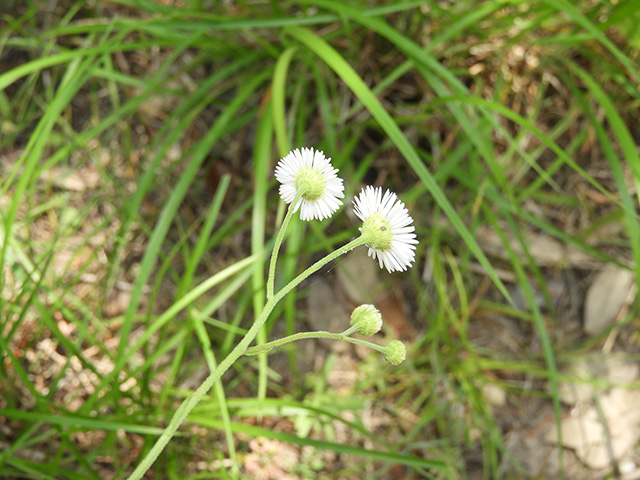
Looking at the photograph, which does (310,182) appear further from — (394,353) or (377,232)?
(394,353)

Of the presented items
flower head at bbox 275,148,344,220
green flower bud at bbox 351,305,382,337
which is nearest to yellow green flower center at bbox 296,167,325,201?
flower head at bbox 275,148,344,220

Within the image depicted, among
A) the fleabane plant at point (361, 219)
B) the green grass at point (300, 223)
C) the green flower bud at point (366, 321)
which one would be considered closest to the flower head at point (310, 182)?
the fleabane plant at point (361, 219)

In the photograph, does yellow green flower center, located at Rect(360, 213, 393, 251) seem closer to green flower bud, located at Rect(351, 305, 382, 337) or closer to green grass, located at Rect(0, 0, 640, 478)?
green flower bud, located at Rect(351, 305, 382, 337)

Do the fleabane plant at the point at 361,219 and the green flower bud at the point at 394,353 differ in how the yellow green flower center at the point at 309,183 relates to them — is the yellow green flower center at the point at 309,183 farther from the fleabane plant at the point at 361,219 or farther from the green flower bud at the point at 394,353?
the green flower bud at the point at 394,353

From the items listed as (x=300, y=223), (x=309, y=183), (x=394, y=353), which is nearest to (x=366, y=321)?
(x=394, y=353)

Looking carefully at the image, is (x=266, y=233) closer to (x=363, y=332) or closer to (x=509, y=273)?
(x=509, y=273)

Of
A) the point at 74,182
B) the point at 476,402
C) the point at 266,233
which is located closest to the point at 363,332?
the point at 266,233

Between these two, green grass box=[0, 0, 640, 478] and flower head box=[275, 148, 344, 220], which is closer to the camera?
flower head box=[275, 148, 344, 220]
